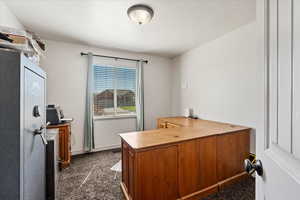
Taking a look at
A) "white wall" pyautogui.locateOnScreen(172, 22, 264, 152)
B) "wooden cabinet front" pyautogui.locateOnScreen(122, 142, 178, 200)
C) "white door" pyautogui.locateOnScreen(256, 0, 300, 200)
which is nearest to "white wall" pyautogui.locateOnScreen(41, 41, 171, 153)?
"white wall" pyautogui.locateOnScreen(172, 22, 264, 152)

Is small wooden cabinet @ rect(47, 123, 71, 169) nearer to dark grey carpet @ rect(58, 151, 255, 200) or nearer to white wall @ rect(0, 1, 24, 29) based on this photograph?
dark grey carpet @ rect(58, 151, 255, 200)

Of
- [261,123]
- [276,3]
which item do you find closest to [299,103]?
[261,123]

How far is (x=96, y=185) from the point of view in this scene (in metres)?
1.98

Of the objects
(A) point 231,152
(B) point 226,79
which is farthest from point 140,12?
(A) point 231,152

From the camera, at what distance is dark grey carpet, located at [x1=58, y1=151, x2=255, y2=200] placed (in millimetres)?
1752

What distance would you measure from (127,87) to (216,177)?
2645 millimetres

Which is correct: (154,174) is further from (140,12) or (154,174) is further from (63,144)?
(140,12)

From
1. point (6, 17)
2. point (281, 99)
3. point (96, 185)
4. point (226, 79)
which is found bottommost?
point (96, 185)

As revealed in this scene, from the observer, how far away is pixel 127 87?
142 inches

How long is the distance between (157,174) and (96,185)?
1.09 meters

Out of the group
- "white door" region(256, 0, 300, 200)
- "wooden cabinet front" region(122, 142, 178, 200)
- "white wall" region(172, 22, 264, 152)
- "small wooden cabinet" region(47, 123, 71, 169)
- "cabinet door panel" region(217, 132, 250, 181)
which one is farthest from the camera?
"small wooden cabinet" region(47, 123, 71, 169)

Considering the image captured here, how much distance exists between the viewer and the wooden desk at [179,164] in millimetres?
1379

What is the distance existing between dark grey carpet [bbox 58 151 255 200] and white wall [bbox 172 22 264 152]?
2.39ft

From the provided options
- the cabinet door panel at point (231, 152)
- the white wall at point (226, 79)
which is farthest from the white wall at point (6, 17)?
the white wall at point (226, 79)
